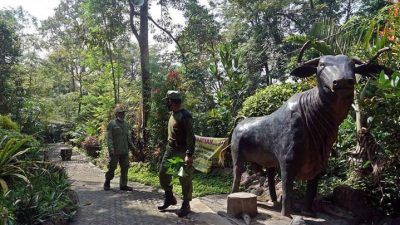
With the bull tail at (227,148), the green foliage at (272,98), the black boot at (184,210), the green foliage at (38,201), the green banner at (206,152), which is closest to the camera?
the green foliage at (38,201)

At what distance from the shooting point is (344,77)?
3.98 m

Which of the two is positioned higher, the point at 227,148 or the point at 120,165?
the point at 227,148

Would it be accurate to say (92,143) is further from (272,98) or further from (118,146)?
(272,98)

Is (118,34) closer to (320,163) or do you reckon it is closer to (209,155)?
(209,155)

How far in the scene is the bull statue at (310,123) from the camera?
4219 millimetres

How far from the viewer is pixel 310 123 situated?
15.4ft

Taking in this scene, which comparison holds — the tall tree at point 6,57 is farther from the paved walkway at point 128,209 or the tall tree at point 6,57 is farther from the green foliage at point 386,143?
the green foliage at point 386,143

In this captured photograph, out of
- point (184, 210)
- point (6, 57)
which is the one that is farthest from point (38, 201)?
point (6, 57)

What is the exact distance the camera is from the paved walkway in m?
5.52

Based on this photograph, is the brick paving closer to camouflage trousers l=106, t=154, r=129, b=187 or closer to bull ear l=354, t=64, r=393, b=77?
camouflage trousers l=106, t=154, r=129, b=187

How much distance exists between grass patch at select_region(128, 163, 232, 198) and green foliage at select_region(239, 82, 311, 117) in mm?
1674

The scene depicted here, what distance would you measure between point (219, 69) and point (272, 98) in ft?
31.9

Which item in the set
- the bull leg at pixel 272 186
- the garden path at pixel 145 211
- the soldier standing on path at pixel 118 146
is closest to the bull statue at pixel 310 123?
the garden path at pixel 145 211

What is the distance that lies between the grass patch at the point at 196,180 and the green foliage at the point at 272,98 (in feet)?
5.49
